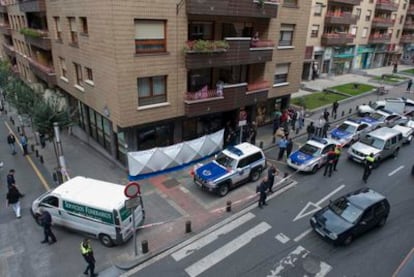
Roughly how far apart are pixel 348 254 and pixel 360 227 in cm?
120

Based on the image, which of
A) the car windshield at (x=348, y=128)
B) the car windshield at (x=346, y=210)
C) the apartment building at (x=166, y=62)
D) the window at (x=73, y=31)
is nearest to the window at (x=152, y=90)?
the apartment building at (x=166, y=62)

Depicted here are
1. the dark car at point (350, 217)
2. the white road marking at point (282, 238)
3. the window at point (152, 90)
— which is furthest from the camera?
the window at point (152, 90)

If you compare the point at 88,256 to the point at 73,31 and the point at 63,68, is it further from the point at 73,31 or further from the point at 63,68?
the point at 63,68

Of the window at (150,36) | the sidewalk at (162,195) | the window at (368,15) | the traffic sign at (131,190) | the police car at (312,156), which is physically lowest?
the sidewalk at (162,195)

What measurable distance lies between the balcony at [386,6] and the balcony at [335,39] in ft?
32.7

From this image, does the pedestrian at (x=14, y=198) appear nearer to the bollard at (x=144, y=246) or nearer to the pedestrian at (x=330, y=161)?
the bollard at (x=144, y=246)

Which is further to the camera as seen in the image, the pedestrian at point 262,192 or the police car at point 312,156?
the police car at point 312,156

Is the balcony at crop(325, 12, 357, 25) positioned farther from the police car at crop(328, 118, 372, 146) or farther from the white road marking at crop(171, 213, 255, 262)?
the white road marking at crop(171, 213, 255, 262)

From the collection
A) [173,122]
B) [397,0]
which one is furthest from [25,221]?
[397,0]

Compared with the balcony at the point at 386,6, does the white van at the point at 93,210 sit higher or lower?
lower

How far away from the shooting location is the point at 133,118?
15.6 m

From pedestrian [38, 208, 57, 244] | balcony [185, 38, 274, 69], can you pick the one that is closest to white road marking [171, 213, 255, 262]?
A: pedestrian [38, 208, 57, 244]

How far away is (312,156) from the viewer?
1738 cm

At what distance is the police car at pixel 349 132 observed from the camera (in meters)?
20.9
